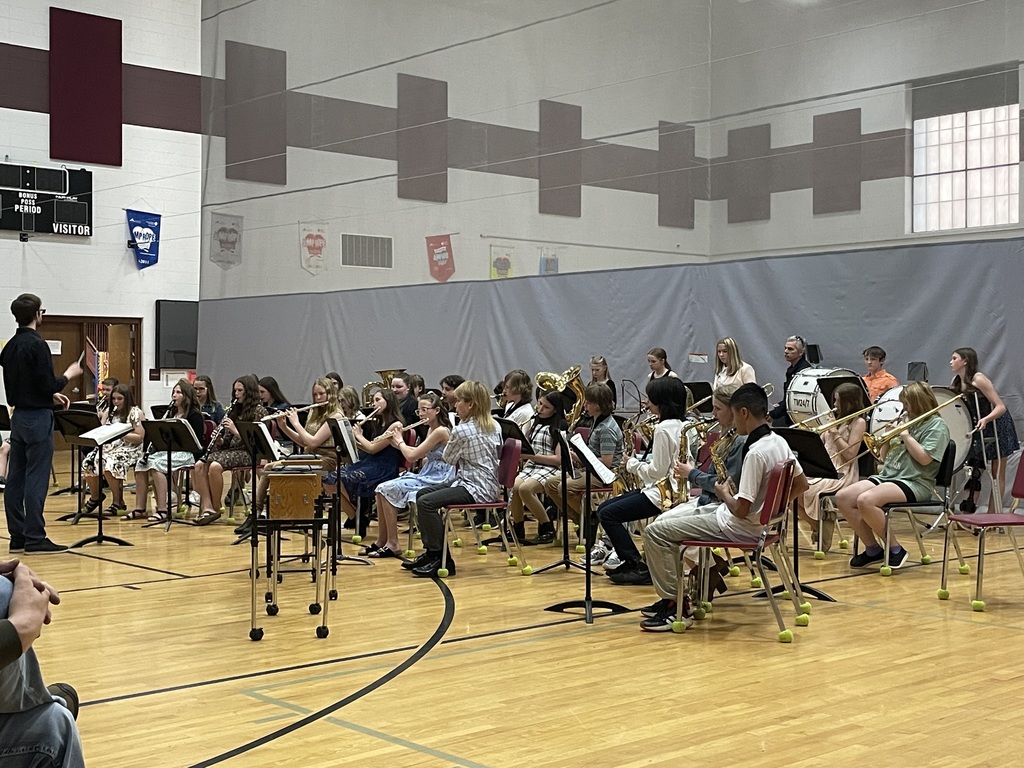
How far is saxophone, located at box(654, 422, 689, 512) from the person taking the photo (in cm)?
721

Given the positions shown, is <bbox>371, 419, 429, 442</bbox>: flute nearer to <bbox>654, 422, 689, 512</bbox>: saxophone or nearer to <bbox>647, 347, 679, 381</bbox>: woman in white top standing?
<bbox>654, 422, 689, 512</bbox>: saxophone

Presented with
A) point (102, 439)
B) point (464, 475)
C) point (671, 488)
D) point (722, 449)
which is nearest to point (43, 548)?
point (102, 439)

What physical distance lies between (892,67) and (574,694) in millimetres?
8191

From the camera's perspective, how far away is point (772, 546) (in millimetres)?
6359

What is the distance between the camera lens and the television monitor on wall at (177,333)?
20594 mm

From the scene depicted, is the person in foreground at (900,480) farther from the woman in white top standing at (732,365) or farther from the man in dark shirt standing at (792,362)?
the woman in white top standing at (732,365)

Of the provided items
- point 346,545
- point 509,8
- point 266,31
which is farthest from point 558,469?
point 266,31

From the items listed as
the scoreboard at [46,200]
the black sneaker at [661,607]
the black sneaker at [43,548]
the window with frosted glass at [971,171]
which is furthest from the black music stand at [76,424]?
the scoreboard at [46,200]

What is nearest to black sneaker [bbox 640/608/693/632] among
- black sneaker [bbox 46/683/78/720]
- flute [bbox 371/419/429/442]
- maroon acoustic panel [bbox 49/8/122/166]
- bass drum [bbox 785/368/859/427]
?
flute [bbox 371/419/429/442]

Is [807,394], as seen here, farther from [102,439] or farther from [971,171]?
[102,439]

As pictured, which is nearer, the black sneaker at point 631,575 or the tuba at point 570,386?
the black sneaker at point 631,575

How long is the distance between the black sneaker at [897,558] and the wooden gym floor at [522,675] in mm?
281

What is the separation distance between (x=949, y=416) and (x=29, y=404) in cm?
723

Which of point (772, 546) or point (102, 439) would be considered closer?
point (772, 546)
